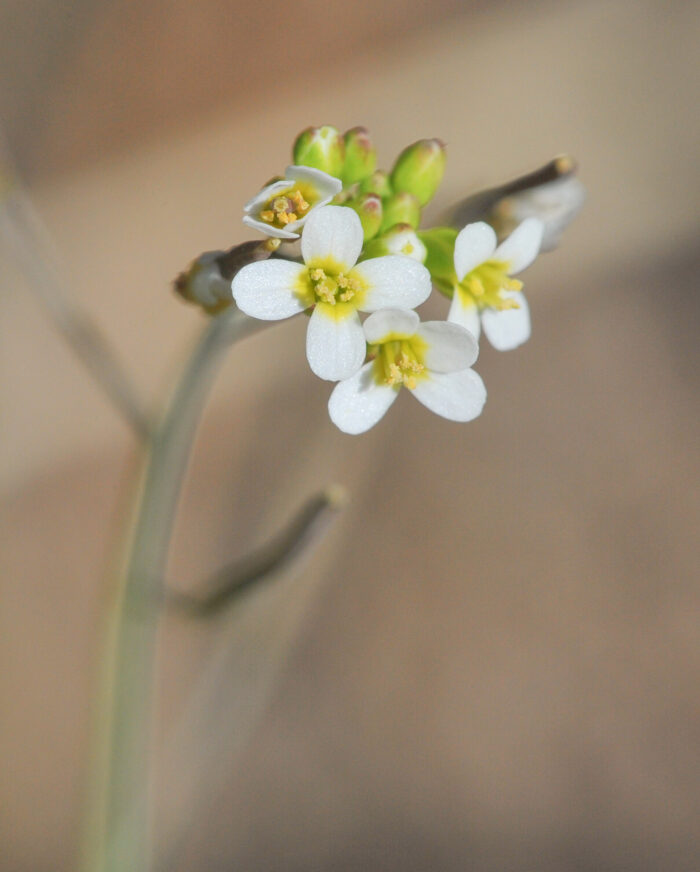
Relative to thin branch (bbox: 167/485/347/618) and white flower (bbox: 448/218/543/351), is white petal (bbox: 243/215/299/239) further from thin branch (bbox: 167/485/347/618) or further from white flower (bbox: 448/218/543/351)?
thin branch (bbox: 167/485/347/618)

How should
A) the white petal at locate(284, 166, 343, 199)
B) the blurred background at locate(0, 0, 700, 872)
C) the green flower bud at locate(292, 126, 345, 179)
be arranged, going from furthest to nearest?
the blurred background at locate(0, 0, 700, 872)
the green flower bud at locate(292, 126, 345, 179)
the white petal at locate(284, 166, 343, 199)

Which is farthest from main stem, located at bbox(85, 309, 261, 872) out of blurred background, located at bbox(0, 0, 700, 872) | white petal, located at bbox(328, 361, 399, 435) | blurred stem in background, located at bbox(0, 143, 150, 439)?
blurred background, located at bbox(0, 0, 700, 872)

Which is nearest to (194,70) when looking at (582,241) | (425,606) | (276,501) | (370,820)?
(582,241)

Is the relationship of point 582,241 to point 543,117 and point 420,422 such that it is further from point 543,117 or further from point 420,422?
point 420,422

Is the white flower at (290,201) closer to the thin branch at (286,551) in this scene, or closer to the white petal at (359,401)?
the white petal at (359,401)

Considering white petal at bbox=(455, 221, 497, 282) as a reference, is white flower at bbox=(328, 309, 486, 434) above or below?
below

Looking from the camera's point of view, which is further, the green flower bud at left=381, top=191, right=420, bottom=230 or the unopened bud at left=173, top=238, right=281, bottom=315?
the green flower bud at left=381, top=191, right=420, bottom=230

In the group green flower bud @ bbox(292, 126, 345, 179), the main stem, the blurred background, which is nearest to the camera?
green flower bud @ bbox(292, 126, 345, 179)
